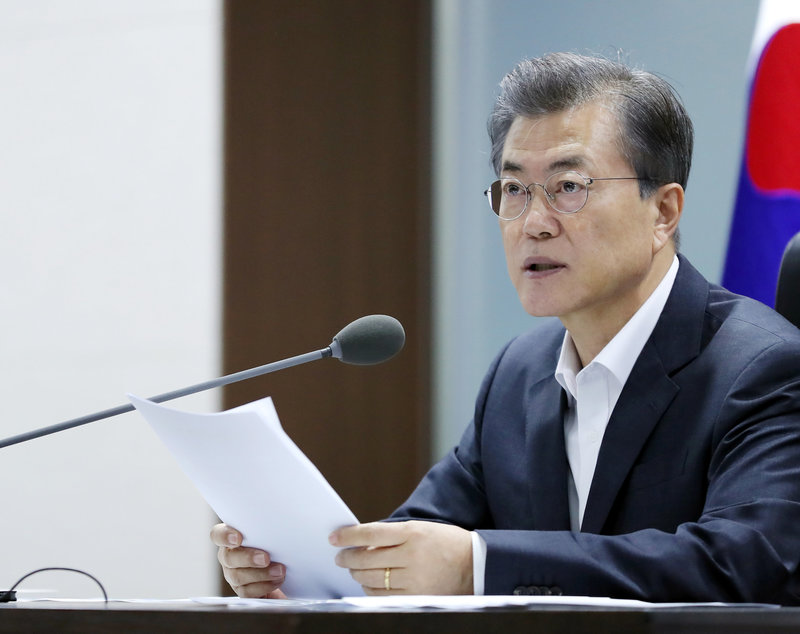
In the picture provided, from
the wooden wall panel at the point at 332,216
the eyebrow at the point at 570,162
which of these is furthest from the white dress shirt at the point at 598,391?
the wooden wall panel at the point at 332,216

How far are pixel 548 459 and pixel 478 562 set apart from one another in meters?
0.50

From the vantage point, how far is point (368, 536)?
115 cm

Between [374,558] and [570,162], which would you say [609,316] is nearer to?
[570,162]

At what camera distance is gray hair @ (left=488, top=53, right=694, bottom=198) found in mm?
1706

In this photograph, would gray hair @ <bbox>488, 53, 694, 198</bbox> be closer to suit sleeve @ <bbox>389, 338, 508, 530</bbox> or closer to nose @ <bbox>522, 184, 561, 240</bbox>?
nose @ <bbox>522, 184, 561, 240</bbox>

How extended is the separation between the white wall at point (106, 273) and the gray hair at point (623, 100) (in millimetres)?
1550

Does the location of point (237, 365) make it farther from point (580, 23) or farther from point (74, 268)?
point (580, 23)

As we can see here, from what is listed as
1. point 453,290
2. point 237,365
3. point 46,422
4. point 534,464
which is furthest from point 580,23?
point 46,422

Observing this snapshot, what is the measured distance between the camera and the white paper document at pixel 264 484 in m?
1.05

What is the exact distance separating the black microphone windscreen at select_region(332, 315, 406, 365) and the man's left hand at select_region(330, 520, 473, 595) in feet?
0.93

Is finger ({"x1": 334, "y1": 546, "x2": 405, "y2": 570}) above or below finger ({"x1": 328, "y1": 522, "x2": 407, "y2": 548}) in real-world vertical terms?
below

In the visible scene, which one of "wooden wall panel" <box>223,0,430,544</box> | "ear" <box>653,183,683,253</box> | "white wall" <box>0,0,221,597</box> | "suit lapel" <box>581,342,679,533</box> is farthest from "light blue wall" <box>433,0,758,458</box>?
"suit lapel" <box>581,342,679,533</box>

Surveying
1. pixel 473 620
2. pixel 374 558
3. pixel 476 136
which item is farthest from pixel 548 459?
pixel 476 136

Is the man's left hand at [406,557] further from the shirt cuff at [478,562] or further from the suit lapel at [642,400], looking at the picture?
the suit lapel at [642,400]
